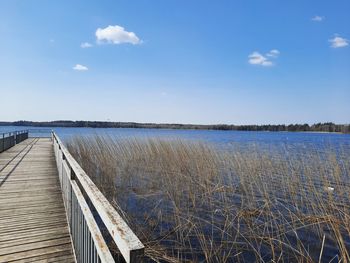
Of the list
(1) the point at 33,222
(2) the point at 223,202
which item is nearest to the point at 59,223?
(1) the point at 33,222

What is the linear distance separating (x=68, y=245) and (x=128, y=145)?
339 inches

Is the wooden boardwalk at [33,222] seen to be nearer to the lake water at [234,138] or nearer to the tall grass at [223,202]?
the tall grass at [223,202]

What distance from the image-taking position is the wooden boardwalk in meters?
3.10

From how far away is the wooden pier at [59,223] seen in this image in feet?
4.72

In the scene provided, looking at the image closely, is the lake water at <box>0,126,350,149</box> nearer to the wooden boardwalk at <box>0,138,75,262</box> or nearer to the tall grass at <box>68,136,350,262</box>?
the tall grass at <box>68,136,350,262</box>

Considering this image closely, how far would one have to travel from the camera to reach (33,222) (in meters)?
4.07

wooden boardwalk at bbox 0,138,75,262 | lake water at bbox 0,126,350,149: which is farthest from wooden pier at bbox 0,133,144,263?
lake water at bbox 0,126,350,149

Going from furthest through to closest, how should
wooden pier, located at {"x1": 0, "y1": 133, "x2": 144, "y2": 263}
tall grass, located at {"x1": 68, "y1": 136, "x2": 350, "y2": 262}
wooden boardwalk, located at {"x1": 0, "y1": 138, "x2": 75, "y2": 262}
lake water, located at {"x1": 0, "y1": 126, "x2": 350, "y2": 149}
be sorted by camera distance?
1. lake water, located at {"x1": 0, "y1": 126, "x2": 350, "y2": 149}
2. tall grass, located at {"x1": 68, "y1": 136, "x2": 350, "y2": 262}
3. wooden boardwalk, located at {"x1": 0, "y1": 138, "x2": 75, "y2": 262}
4. wooden pier, located at {"x1": 0, "y1": 133, "x2": 144, "y2": 263}

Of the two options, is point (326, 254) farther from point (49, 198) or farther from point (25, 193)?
point (25, 193)

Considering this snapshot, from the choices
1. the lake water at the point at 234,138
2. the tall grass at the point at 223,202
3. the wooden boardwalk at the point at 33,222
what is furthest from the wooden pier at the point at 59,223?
the lake water at the point at 234,138

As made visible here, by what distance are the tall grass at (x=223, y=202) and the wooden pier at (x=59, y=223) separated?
4.13 feet

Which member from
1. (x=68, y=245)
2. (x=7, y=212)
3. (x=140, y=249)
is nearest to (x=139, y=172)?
(x=7, y=212)

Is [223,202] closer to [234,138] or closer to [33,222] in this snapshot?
[33,222]

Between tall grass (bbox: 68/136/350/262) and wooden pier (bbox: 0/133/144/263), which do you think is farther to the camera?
tall grass (bbox: 68/136/350/262)
